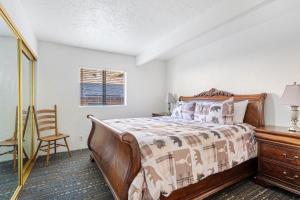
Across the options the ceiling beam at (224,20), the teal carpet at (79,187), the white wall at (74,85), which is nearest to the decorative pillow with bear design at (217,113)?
the teal carpet at (79,187)

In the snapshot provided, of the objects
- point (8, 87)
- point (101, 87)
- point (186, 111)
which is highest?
point (101, 87)

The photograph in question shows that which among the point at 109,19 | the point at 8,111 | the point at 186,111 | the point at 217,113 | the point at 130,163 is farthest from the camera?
the point at 186,111

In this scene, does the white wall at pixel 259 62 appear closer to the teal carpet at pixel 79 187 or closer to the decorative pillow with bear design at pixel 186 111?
the decorative pillow with bear design at pixel 186 111

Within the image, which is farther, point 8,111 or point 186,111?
point 186,111

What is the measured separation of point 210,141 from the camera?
6.58 ft

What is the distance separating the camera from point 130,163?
1.52 meters

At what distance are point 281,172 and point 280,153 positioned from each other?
0.77 feet

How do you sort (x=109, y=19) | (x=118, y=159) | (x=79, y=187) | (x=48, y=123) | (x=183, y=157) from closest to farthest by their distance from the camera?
(x=183, y=157) → (x=118, y=159) → (x=79, y=187) → (x=109, y=19) → (x=48, y=123)

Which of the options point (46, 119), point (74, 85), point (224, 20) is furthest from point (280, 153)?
point (46, 119)

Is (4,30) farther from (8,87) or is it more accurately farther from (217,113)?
→ (217,113)

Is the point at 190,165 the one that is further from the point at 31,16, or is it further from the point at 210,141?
the point at 31,16

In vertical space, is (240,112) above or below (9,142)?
above

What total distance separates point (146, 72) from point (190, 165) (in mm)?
3473

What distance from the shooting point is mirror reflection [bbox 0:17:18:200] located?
6.05 ft
